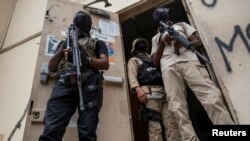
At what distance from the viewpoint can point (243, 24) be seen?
2492 mm

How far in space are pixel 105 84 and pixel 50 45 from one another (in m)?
0.67

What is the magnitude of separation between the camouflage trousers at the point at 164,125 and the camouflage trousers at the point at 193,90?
207mm

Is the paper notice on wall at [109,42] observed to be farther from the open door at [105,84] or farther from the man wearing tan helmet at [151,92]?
the man wearing tan helmet at [151,92]

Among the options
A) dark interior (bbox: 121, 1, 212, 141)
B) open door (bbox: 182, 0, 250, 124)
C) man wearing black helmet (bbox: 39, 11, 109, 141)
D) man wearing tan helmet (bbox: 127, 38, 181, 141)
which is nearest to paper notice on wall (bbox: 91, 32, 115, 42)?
man wearing tan helmet (bbox: 127, 38, 181, 141)

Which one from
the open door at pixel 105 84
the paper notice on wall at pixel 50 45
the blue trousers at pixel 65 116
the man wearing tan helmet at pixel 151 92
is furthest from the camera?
the paper notice on wall at pixel 50 45

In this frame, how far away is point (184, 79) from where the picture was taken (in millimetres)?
2404

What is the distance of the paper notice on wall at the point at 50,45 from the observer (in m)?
2.51

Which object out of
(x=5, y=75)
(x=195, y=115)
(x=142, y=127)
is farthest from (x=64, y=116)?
(x=195, y=115)

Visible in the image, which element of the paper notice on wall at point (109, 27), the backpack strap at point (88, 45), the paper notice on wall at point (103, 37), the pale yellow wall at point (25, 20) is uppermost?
the pale yellow wall at point (25, 20)

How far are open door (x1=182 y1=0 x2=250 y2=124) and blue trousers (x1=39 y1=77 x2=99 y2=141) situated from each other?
1.24 m

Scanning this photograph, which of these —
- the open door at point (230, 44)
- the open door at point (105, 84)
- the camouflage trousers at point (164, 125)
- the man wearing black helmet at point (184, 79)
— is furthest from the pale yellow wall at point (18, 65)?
the open door at point (230, 44)

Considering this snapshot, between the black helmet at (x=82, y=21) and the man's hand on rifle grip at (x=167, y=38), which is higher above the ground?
the black helmet at (x=82, y=21)

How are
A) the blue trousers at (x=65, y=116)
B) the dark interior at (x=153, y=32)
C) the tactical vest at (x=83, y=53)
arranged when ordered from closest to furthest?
the blue trousers at (x=65, y=116) < the tactical vest at (x=83, y=53) < the dark interior at (x=153, y=32)

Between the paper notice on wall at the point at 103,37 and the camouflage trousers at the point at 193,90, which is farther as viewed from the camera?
the paper notice on wall at the point at 103,37
